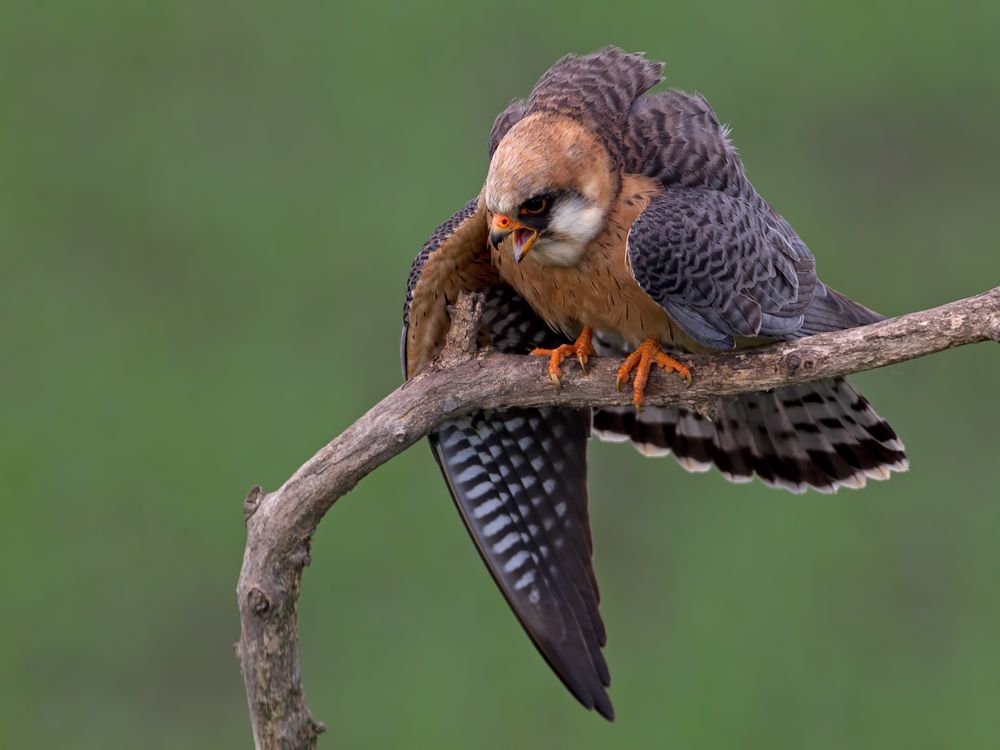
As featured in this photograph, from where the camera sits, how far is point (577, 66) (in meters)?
2.81

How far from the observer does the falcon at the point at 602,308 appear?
254 centimetres

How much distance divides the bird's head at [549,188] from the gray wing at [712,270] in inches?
4.6

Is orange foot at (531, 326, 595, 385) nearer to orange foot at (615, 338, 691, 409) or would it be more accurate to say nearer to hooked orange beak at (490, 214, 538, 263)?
orange foot at (615, 338, 691, 409)

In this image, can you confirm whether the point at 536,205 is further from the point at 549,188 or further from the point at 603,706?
the point at 603,706

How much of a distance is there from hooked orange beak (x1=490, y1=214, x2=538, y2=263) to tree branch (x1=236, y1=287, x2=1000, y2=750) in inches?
8.5

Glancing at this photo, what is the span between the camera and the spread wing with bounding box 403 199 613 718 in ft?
9.21

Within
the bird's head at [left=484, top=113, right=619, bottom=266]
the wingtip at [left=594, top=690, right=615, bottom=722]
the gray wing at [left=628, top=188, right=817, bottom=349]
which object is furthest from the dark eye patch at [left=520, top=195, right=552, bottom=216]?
the wingtip at [left=594, top=690, right=615, bottom=722]

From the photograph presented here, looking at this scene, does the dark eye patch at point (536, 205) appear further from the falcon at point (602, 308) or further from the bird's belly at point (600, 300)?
the bird's belly at point (600, 300)

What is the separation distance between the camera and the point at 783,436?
9.86 feet

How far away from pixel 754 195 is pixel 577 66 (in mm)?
505

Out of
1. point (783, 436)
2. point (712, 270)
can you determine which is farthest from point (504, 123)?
point (783, 436)

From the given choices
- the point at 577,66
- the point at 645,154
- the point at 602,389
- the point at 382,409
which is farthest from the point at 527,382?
the point at 577,66

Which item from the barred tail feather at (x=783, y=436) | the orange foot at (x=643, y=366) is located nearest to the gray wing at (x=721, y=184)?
the orange foot at (x=643, y=366)

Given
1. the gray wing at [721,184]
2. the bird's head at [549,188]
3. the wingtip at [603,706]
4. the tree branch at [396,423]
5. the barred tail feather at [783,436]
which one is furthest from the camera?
the barred tail feather at [783,436]
